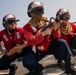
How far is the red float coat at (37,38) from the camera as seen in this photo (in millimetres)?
5198

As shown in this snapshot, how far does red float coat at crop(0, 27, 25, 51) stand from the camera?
19.9ft

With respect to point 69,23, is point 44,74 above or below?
below

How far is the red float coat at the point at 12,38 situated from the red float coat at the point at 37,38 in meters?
0.60

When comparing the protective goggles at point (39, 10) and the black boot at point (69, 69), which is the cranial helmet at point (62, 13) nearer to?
the protective goggles at point (39, 10)

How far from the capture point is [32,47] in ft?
18.4

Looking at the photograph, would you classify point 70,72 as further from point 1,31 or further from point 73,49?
point 1,31

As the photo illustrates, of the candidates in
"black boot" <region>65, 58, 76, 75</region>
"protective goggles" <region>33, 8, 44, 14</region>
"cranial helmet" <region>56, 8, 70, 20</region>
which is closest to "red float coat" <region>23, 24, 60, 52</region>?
"protective goggles" <region>33, 8, 44, 14</region>

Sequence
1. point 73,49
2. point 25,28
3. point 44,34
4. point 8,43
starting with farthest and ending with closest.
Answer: point 73,49, point 8,43, point 25,28, point 44,34

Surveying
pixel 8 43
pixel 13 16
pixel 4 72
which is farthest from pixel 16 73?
pixel 13 16

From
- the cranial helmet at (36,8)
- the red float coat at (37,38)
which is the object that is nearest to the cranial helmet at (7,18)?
the cranial helmet at (36,8)

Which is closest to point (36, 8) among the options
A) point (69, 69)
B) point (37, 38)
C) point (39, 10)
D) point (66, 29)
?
point (39, 10)

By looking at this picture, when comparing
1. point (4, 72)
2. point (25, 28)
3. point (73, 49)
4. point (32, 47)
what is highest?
point (25, 28)

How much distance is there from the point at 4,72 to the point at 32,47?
5.41ft

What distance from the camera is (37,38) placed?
5184mm
